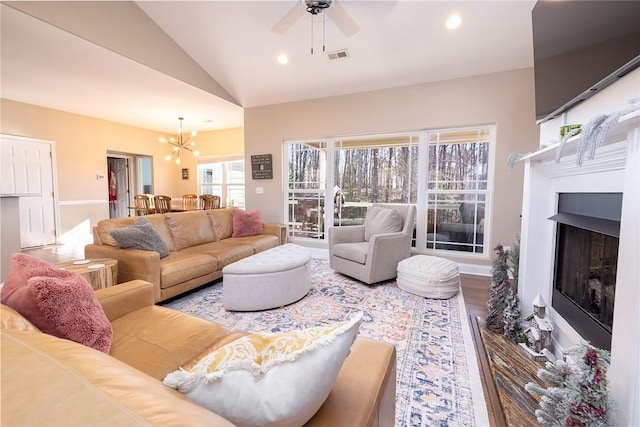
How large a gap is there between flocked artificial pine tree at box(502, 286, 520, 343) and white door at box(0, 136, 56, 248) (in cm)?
697

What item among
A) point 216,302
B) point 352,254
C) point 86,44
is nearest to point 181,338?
point 216,302

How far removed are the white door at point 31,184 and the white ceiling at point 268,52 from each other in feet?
2.69

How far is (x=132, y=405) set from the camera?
17.9 inches

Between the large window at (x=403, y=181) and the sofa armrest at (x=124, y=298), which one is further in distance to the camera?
the large window at (x=403, y=181)

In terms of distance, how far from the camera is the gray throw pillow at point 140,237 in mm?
2664

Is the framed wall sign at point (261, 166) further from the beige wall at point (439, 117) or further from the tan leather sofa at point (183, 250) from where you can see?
the tan leather sofa at point (183, 250)

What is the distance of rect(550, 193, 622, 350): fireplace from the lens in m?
1.44

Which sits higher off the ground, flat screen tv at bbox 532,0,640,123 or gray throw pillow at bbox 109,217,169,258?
flat screen tv at bbox 532,0,640,123

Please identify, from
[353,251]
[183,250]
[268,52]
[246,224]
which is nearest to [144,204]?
[246,224]

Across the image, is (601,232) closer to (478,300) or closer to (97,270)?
(478,300)

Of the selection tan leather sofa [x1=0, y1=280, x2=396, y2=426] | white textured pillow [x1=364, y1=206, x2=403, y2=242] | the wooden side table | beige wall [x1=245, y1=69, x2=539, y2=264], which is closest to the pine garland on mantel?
tan leather sofa [x1=0, y1=280, x2=396, y2=426]

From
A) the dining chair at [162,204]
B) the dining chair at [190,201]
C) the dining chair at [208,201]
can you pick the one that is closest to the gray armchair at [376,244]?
the dining chair at [208,201]


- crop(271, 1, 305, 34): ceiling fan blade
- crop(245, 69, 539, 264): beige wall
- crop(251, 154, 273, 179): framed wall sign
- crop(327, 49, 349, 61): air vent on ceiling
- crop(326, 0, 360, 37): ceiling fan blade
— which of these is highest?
crop(327, 49, 349, 61): air vent on ceiling

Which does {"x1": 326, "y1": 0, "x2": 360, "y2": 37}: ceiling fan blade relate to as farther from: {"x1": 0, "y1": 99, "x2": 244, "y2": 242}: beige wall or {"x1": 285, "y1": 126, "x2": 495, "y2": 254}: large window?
{"x1": 0, "y1": 99, "x2": 244, "y2": 242}: beige wall
